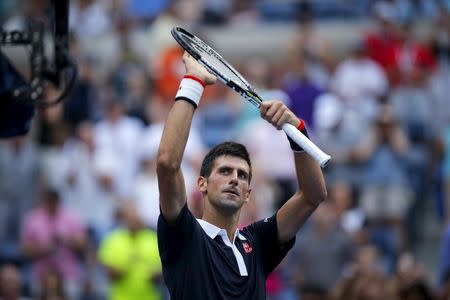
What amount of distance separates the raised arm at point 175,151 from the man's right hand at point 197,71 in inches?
2.6

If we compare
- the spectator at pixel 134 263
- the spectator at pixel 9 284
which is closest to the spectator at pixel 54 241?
the spectator at pixel 134 263

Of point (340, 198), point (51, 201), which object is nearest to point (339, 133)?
point (340, 198)

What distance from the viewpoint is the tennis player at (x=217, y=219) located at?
6.42m

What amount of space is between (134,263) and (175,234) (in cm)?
637

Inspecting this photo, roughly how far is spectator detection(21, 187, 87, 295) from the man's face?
675cm

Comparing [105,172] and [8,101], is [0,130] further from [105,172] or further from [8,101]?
[105,172]

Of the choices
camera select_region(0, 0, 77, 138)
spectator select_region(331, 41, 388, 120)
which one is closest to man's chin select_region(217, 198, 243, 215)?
camera select_region(0, 0, 77, 138)

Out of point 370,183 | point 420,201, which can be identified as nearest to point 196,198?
point 370,183

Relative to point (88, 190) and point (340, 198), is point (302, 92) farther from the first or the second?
point (88, 190)

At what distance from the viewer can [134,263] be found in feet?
41.9

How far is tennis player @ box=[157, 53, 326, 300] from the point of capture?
6422 millimetres

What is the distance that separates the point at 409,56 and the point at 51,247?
5.49m

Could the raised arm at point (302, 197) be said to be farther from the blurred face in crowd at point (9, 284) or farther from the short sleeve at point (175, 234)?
the blurred face in crowd at point (9, 284)

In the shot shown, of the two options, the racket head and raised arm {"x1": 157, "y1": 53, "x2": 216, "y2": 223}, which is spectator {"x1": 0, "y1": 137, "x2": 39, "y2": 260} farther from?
raised arm {"x1": 157, "y1": 53, "x2": 216, "y2": 223}
